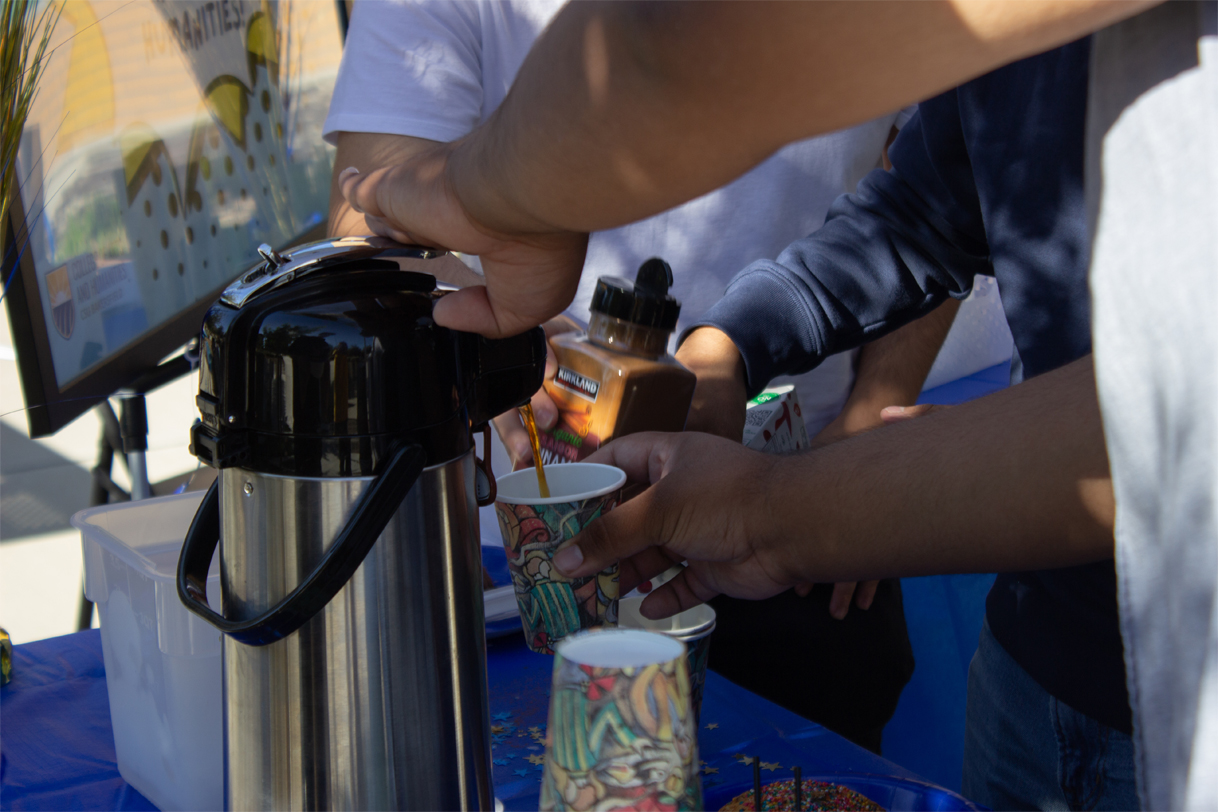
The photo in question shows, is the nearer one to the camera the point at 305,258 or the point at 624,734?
the point at 624,734

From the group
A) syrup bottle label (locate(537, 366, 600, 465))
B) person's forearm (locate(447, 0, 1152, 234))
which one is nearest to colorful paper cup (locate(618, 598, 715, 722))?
syrup bottle label (locate(537, 366, 600, 465))

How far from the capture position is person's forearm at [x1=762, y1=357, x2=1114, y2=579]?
0.69 meters

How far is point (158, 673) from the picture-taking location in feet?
2.54

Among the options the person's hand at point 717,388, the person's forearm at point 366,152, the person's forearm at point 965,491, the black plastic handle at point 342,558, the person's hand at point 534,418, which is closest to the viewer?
the black plastic handle at point 342,558

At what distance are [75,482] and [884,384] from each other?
11.2ft

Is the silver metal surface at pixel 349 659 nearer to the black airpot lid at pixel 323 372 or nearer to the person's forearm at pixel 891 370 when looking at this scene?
the black airpot lid at pixel 323 372

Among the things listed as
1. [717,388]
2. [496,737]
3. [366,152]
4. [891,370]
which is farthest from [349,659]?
[891,370]

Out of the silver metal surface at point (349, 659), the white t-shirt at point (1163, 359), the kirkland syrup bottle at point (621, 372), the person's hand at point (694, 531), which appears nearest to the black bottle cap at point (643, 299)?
the kirkland syrup bottle at point (621, 372)

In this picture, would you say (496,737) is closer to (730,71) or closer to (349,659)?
(349,659)

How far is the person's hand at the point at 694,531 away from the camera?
82 cm

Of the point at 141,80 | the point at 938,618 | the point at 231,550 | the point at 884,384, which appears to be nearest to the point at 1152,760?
the point at 231,550

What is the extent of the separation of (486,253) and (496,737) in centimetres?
49

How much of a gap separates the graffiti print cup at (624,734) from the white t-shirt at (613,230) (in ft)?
3.29

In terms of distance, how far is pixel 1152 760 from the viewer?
0.50 m
